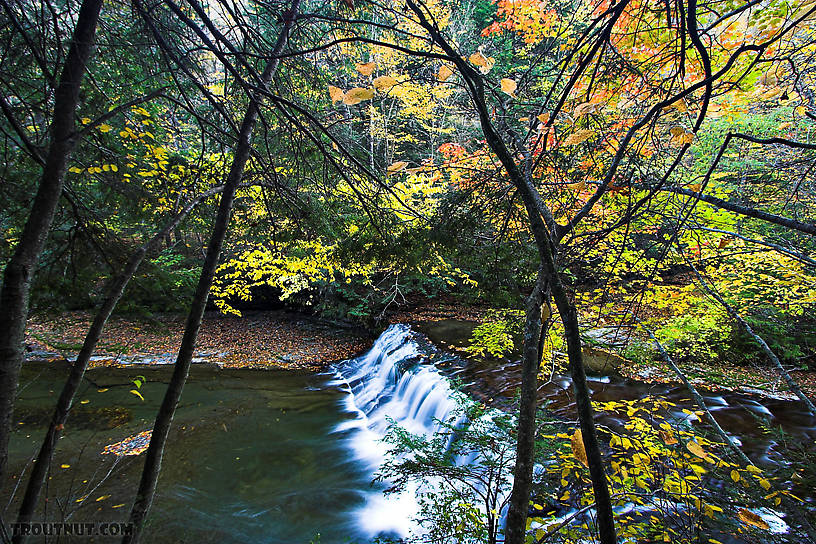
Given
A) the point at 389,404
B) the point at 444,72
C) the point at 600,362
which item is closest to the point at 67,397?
the point at 444,72

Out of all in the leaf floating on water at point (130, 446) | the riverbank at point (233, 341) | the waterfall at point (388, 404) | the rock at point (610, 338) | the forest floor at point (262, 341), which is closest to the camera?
the rock at point (610, 338)

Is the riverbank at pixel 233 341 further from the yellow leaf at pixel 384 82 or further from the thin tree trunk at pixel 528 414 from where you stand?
the yellow leaf at pixel 384 82

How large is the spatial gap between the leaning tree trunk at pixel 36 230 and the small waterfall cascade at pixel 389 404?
342cm

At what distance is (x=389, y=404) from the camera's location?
7.95 meters

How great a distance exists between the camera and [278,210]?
3.53 m

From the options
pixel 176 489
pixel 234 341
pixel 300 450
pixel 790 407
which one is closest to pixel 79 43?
pixel 176 489

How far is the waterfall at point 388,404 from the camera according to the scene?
16.4ft

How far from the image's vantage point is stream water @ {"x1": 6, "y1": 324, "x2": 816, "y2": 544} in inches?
179

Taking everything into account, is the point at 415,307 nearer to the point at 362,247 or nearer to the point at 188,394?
the point at 188,394

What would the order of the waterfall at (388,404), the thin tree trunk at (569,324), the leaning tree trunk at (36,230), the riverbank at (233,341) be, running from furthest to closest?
1. the riverbank at (233,341)
2. the waterfall at (388,404)
3. the leaning tree trunk at (36,230)
4. the thin tree trunk at (569,324)

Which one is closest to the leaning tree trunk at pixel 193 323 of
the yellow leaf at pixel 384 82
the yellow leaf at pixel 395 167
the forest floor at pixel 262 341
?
the yellow leaf at pixel 395 167

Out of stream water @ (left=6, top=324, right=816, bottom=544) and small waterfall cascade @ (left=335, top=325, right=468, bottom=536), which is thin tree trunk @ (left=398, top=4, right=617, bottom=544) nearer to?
stream water @ (left=6, top=324, right=816, bottom=544)

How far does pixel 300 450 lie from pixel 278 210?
4542mm

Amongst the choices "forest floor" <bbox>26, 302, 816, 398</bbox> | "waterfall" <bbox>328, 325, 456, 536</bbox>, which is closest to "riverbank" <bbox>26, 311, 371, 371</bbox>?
"forest floor" <bbox>26, 302, 816, 398</bbox>
